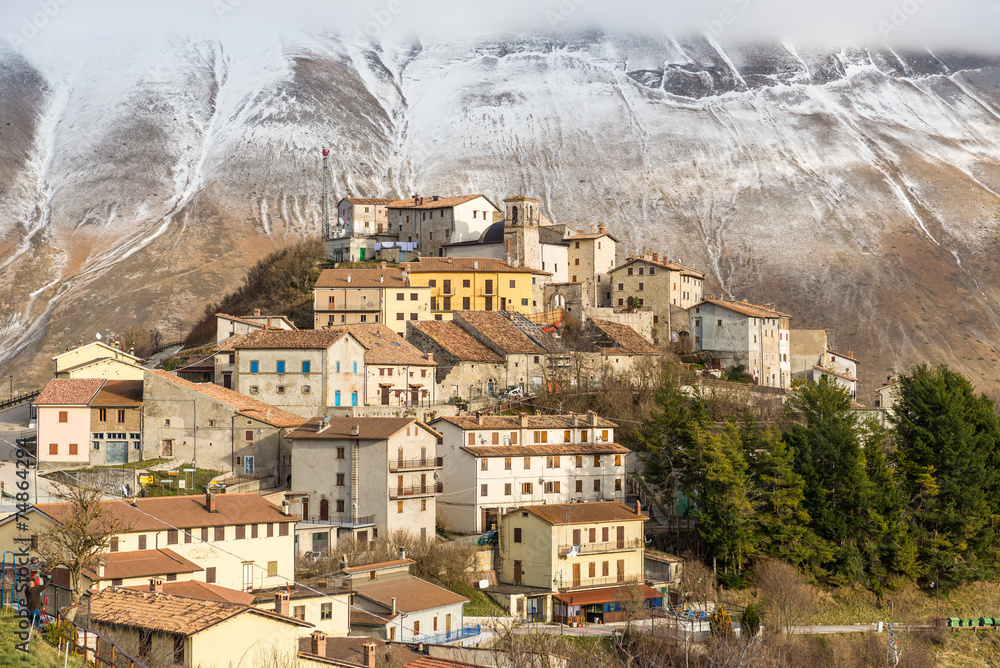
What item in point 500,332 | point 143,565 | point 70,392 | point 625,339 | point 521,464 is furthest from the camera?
point 625,339

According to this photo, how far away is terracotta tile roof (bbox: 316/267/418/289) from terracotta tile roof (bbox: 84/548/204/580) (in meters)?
34.7

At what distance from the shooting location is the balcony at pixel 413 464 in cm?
5296

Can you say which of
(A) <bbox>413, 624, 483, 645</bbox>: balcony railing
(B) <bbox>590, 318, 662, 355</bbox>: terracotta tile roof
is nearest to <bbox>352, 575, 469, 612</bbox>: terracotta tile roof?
(A) <bbox>413, 624, 483, 645</bbox>: balcony railing

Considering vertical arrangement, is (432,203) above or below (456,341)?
above

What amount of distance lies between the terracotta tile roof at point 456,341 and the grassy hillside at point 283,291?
9.77m

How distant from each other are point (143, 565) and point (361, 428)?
1567 cm

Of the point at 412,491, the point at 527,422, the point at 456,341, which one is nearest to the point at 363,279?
the point at 456,341

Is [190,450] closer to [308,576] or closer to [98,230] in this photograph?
[308,576]

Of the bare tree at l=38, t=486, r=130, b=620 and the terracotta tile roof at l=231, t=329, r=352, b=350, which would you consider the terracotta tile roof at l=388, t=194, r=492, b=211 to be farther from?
the bare tree at l=38, t=486, r=130, b=620

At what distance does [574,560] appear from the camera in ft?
174

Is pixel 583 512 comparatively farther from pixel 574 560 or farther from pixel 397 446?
pixel 397 446

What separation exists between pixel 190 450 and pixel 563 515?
19.1 meters

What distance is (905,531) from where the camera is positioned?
57.3 m

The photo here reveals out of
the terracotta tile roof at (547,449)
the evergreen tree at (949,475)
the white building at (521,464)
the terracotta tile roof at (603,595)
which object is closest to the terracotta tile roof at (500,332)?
the white building at (521,464)
